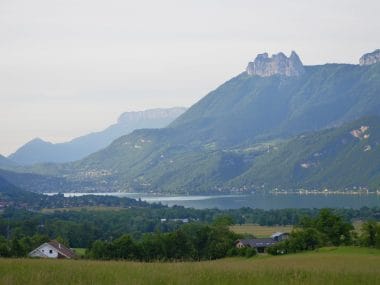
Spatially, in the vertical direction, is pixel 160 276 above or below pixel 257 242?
above

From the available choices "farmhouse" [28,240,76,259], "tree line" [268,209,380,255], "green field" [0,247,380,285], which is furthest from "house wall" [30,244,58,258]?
"green field" [0,247,380,285]

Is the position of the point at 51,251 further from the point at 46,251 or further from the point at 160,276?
the point at 160,276

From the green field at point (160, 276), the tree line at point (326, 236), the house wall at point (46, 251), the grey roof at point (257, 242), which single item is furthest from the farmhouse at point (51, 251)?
the green field at point (160, 276)

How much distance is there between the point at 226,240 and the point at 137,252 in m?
12.8

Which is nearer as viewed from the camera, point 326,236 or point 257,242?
point 326,236

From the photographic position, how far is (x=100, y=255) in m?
52.8

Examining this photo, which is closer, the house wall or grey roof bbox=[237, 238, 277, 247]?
the house wall

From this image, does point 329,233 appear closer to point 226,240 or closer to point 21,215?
point 226,240

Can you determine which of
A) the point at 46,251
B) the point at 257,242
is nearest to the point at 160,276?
the point at 46,251

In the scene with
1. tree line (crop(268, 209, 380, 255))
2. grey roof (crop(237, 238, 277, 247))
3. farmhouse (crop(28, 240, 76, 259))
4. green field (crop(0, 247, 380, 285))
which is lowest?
grey roof (crop(237, 238, 277, 247))

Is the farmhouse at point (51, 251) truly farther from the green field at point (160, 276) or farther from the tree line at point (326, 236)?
the green field at point (160, 276)

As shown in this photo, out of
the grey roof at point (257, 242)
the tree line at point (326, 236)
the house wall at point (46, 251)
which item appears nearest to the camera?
the house wall at point (46, 251)

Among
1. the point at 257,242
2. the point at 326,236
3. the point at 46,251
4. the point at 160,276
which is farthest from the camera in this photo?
the point at 257,242

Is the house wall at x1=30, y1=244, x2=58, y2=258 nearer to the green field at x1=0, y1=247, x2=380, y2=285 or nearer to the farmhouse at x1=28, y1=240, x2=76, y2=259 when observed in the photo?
the farmhouse at x1=28, y1=240, x2=76, y2=259
